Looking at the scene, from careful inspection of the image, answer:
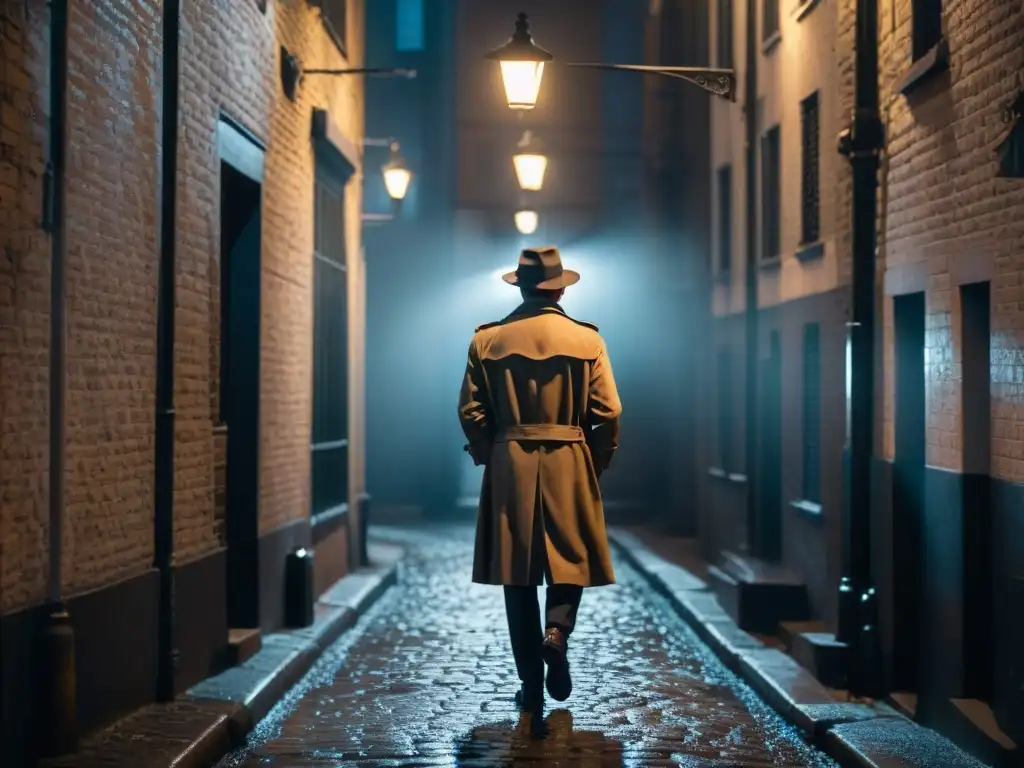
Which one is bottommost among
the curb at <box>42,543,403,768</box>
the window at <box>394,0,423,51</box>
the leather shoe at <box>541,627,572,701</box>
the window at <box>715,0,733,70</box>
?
the curb at <box>42,543,403,768</box>

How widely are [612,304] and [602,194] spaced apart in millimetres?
1732

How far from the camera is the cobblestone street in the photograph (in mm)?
7691

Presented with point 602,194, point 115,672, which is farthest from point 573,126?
point 115,672

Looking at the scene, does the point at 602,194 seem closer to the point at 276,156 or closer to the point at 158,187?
the point at 276,156

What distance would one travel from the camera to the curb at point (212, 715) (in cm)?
715

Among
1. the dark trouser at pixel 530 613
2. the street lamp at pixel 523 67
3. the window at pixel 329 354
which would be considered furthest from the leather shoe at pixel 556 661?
the window at pixel 329 354

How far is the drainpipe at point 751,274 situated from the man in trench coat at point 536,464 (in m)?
6.21

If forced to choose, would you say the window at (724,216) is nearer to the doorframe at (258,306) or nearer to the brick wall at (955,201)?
the doorframe at (258,306)

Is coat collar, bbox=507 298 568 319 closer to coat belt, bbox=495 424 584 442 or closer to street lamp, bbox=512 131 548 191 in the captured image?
coat belt, bbox=495 424 584 442

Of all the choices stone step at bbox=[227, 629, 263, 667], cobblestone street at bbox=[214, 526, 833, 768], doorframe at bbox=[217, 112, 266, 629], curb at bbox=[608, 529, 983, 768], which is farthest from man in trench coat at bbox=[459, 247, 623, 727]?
doorframe at bbox=[217, 112, 266, 629]

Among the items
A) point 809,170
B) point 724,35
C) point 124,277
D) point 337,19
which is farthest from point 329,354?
point 124,277

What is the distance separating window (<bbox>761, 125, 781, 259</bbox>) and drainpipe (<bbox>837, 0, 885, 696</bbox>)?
15.9 feet

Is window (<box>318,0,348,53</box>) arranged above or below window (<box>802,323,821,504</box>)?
above

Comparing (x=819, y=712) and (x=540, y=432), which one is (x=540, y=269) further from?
(x=819, y=712)
